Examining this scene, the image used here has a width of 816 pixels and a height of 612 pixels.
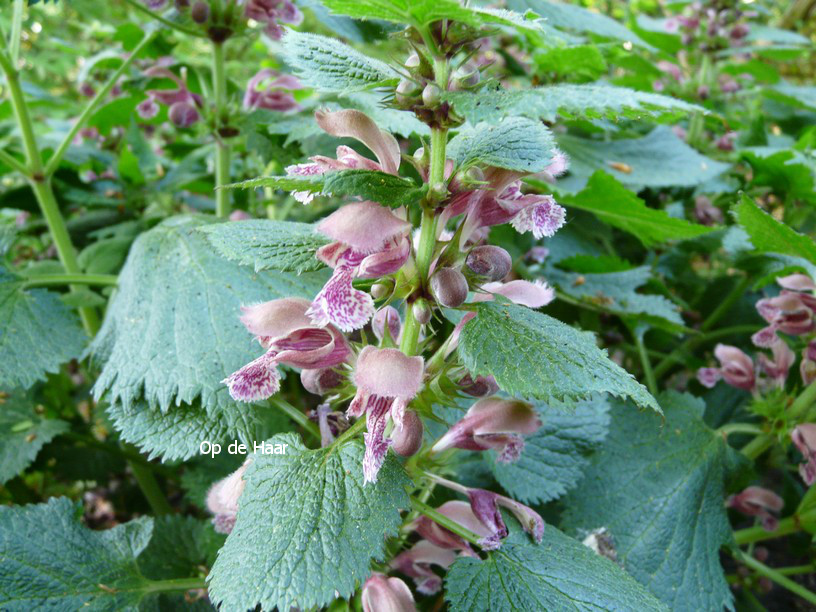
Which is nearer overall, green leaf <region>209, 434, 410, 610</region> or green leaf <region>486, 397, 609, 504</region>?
green leaf <region>209, 434, 410, 610</region>

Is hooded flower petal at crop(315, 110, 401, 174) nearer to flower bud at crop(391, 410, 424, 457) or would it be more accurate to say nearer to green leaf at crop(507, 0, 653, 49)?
flower bud at crop(391, 410, 424, 457)

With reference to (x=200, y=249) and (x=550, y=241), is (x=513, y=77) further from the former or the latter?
(x=200, y=249)

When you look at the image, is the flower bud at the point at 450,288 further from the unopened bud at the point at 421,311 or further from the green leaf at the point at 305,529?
→ the green leaf at the point at 305,529

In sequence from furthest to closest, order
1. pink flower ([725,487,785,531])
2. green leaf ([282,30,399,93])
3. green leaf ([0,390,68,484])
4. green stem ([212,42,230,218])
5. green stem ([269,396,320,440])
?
green stem ([212,42,230,218]) → pink flower ([725,487,785,531]) → green leaf ([0,390,68,484]) → green stem ([269,396,320,440]) → green leaf ([282,30,399,93])

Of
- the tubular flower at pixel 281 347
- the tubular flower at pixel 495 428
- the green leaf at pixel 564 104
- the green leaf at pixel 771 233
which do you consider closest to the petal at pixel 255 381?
the tubular flower at pixel 281 347

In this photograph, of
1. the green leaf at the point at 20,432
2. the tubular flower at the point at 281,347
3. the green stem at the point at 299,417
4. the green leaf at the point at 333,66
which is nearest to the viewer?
the green leaf at the point at 333,66

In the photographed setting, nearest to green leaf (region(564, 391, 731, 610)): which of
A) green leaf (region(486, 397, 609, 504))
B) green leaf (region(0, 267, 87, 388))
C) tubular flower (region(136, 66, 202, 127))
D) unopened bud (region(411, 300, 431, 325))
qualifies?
green leaf (region(486, 397, 609, 504))

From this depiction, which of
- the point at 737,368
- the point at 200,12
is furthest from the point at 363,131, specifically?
the point at 737,368
